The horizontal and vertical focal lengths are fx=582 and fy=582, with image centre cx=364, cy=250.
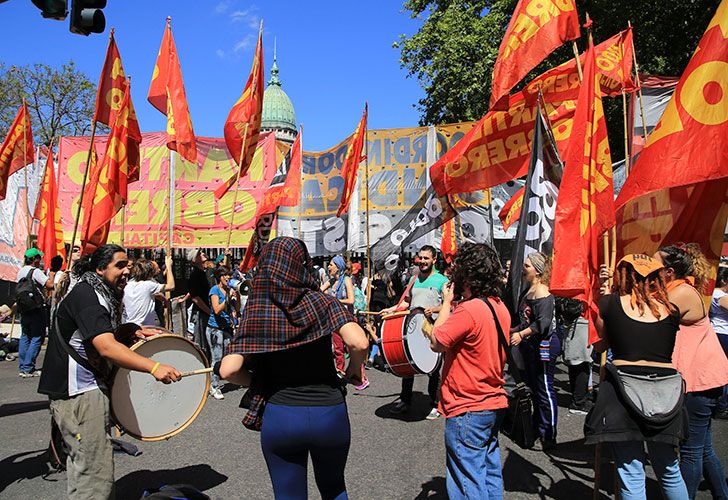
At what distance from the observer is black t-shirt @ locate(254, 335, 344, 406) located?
2686 millimetres

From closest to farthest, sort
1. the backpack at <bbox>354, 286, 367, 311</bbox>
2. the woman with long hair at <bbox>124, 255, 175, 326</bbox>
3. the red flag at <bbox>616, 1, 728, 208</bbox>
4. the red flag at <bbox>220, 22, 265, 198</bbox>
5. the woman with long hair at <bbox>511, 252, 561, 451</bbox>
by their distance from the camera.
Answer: the red flag at <bbox>616, 1, 728, 208</bbox>, the woman with long hair at <bbox>511, 252, 561, 451</bbox>, the woman with long hair at <bbox>124, 255, 175, 326</bbox>, the red flag at <bbox>220, 22, 265, 198</bbox>, the backpack at <bbox>354, 286, 367, 311</bbox>

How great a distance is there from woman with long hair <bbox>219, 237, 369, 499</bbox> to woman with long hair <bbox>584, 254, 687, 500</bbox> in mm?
1544

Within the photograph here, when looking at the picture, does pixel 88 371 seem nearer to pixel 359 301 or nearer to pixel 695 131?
pixel 695 131

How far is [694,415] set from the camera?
3762 millimetres

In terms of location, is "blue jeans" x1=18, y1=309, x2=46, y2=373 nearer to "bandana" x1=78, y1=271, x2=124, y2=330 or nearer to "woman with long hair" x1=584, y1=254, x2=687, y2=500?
"bandana" x1=78, y1=271, x2=124, y2=330

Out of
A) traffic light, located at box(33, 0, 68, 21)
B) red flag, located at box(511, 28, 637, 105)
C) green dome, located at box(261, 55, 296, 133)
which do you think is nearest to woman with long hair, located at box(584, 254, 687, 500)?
red flag, located at box(511, 28, 637, 105)

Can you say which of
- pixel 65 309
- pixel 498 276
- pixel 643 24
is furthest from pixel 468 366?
pixel 643 24

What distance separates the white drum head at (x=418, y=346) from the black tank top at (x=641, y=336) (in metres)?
2.53

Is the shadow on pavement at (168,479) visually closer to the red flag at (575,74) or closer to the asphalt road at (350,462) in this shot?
the asphalt road at (350,462)

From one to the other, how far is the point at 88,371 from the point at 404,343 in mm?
3041

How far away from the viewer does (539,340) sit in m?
5.73

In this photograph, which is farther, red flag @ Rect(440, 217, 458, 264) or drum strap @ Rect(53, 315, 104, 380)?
red flag @ Rect(440, 217, 458, 264)

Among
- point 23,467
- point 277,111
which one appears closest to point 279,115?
point 277,111

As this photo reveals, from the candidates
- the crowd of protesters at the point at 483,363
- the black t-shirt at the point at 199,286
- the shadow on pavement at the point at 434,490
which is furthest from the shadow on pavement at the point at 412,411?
the black t-shirt at the point at 199,286
